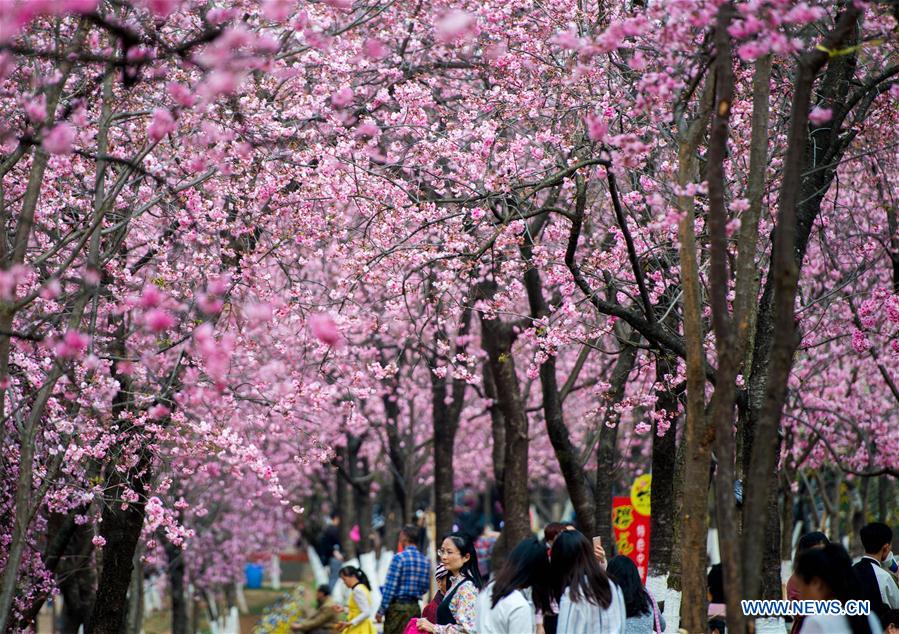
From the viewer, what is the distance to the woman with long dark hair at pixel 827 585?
605 cm

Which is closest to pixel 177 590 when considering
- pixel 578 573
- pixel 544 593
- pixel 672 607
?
pixel 672 607

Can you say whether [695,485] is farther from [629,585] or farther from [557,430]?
[557,430]

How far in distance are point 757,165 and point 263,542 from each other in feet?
98.5

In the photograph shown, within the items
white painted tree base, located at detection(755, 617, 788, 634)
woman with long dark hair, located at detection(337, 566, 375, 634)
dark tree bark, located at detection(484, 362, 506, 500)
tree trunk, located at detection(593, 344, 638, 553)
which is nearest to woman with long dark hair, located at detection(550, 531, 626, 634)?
white painted tree base, located at detection(755, 617, 788, 634)

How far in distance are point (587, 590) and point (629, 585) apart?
37.5 inches

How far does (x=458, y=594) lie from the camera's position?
837 cm

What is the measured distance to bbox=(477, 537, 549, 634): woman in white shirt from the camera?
661 cm

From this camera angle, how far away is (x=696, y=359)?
272 inches

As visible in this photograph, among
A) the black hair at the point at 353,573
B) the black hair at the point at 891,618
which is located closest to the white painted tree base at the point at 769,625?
the black hair at the point at 891,618

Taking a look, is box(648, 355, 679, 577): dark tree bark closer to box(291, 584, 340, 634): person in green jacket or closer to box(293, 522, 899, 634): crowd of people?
box(293, 522, 899, 634): crowd of people

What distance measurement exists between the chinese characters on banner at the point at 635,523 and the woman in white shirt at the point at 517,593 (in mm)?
8624

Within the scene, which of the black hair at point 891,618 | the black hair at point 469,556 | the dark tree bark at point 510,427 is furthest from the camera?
the dark tree bark at point 510,427

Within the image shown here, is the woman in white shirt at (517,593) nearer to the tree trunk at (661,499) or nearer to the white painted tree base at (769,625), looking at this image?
the white painted tree base at (769,625)

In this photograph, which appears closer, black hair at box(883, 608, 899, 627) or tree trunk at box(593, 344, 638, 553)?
black hair at box(883, 608, 899, 627)
